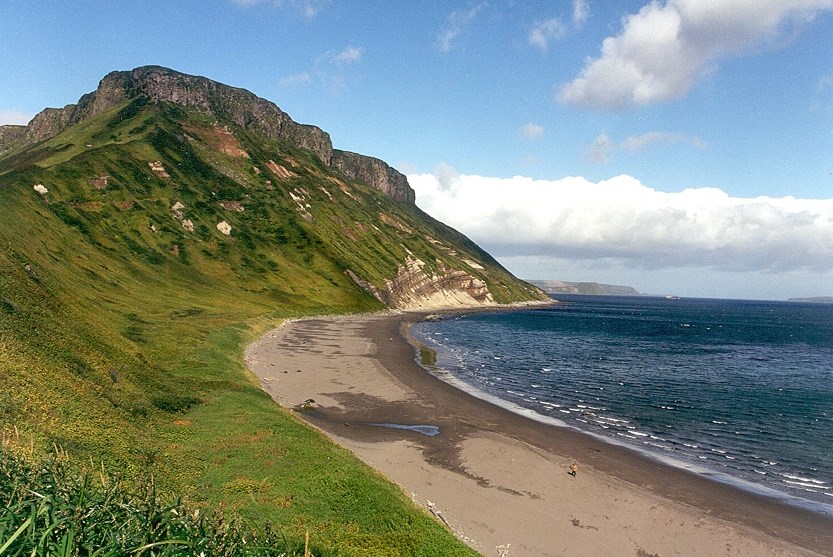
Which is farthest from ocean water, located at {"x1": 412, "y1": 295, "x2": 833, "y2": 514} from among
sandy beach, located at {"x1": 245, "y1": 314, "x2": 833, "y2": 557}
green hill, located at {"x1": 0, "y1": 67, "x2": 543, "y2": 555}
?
green hill, located at {"x1": 0, "y1": 67, "x2": 543, "y2": 555}

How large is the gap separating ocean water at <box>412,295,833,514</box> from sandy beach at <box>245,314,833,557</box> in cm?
524

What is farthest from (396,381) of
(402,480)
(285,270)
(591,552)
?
(285,270)

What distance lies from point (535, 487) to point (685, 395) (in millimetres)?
43824

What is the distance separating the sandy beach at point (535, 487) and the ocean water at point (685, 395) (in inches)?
206

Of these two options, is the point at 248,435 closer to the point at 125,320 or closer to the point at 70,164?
the point at 125,320

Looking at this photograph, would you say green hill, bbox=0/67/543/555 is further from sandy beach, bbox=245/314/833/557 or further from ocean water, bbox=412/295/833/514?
ocean water, bbox=412/295/833/514

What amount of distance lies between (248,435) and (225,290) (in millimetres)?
105484

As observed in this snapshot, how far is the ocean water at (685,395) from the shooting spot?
136ft

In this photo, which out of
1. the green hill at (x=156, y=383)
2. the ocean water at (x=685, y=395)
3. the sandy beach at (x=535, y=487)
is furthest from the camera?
the ocean water at (x=685, y=395)

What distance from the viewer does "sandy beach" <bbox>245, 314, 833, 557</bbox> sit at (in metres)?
27.2

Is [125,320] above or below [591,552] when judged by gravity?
above

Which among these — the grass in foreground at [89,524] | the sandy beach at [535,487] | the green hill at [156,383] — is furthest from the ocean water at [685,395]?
the grass in foreground at [89,524]

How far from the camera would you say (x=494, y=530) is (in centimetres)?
2709

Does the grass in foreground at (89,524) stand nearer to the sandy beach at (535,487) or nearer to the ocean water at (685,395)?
the sandy beach at (535,487)
